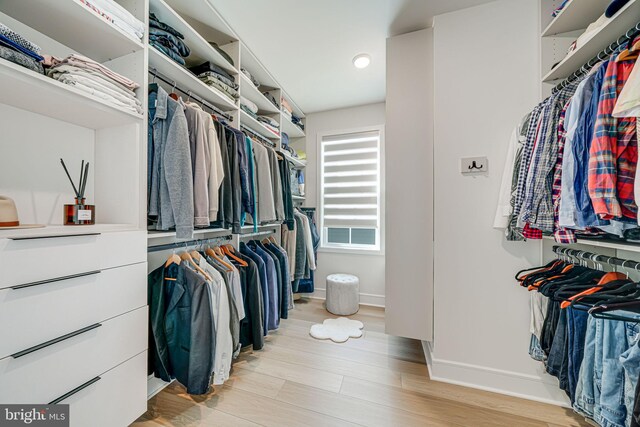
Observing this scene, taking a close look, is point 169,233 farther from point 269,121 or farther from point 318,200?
point 318,200

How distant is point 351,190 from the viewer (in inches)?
125

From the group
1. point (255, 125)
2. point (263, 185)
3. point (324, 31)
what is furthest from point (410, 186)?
point (255, 125)

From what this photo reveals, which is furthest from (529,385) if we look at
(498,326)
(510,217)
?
(510,217)

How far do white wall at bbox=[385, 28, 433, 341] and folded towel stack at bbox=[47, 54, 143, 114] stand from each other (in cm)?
166

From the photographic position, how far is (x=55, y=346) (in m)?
0.86

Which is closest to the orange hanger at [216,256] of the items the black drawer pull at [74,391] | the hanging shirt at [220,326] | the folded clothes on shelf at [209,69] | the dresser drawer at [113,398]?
the hanging shirt at [220,326]

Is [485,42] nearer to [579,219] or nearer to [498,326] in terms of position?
[579,219]

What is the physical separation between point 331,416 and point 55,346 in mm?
1331

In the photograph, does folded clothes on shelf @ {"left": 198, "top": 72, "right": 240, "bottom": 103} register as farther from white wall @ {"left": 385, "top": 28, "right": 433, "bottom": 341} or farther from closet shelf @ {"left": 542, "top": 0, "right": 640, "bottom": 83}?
closet shelf @ {"left": 542, "top": 0, "right": 640, "bottom": 83}

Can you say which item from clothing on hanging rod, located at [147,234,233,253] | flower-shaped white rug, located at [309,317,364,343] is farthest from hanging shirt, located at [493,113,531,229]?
clothing on hanging rod, located at [147,234,233,253]

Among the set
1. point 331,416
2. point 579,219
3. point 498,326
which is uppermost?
point 579,219

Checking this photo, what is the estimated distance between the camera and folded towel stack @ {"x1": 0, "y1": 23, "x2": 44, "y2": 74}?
0.78 m

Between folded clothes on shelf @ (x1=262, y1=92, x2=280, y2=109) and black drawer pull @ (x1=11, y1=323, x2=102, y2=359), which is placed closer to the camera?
black drawer pull @ (x1=11, y1=323, x2=102, y2=359)

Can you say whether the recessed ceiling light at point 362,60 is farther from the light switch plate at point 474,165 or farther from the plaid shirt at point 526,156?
the plaid shirt at point 526,156
